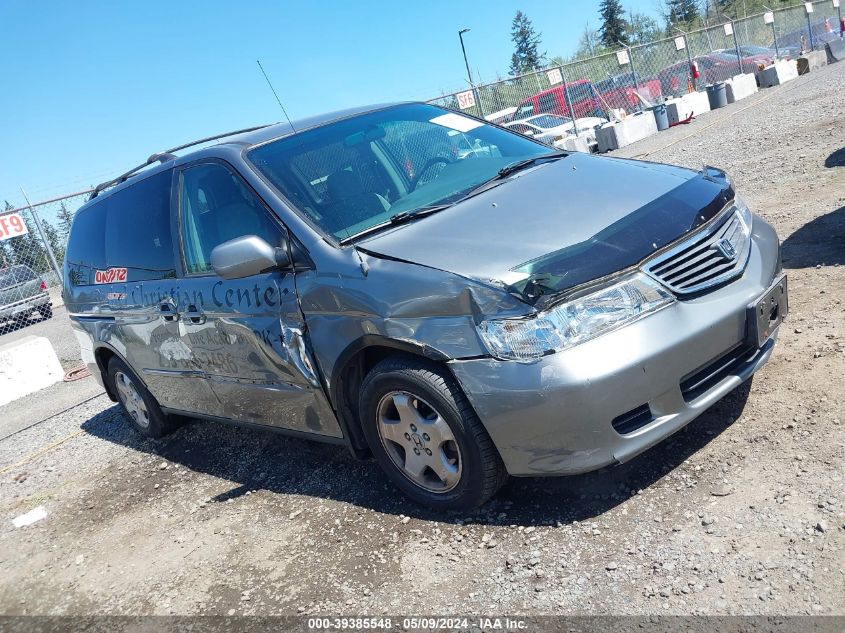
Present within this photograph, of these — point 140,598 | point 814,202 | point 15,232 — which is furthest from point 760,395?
point 15,232

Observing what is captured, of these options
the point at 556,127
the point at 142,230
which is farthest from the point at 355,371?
the point at 556,127

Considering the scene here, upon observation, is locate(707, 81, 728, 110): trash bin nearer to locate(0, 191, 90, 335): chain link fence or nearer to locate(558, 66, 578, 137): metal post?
locate(558, 66, 578, 137): metal post

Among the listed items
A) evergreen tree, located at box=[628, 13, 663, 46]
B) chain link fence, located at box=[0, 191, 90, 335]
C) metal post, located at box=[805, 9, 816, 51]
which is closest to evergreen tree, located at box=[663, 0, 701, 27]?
evergreen tree, located at box=[628, 13, 663, 46]

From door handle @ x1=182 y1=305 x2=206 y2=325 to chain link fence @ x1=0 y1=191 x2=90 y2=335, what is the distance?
12.3 m

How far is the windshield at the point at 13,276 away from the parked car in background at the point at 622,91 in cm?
1839

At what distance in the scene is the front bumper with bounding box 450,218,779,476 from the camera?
2650 mm

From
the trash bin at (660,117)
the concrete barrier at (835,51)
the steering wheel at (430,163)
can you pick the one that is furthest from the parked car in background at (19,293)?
the concrete barrier at (835,51)

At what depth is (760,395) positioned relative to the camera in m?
3.50

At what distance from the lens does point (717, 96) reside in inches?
868

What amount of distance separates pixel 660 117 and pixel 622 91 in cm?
455

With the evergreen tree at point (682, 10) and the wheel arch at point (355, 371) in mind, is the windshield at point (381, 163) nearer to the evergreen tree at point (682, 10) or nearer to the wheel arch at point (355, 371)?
the wheel arch at point (355, 371)

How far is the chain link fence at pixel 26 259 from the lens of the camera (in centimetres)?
1527

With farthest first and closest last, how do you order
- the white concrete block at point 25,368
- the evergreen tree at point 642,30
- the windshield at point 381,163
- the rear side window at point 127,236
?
1. the evergreen tree at point 642,30
2. the white concrete block at point 25,368
3. the rear side window at point 127,236
4. the windshield at point 381,163

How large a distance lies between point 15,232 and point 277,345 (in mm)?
14405
